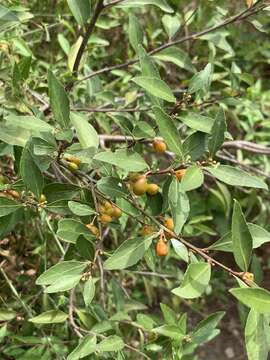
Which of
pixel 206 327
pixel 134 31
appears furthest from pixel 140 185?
pixel 134 31

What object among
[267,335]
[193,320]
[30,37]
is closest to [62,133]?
[267,335]

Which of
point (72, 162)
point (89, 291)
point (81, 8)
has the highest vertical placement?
point (81, 8)

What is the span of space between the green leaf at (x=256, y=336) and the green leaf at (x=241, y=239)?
9 centimetres

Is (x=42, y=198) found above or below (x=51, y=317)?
above

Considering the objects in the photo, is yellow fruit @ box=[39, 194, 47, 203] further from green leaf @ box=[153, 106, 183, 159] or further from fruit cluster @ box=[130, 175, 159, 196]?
green leaf @ box=[153, 106, 183, 159]

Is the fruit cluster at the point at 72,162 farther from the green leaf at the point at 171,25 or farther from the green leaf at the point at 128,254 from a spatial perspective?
the green leaf at the point at 171,25

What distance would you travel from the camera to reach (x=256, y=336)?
0.98 m

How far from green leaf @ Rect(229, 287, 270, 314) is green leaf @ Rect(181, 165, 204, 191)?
8.3 inches

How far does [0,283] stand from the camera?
5.78 ft

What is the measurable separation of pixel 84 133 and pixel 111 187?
13 centimetres

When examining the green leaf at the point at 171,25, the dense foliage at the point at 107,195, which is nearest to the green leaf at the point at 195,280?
the dense foliage at the point at 107,195

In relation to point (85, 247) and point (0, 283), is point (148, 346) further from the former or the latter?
point (0, 283)

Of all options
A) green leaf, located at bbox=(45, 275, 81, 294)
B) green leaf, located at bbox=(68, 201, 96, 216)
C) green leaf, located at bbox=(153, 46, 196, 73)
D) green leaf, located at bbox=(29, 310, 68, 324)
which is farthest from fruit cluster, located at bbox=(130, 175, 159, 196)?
green leaf, located at bbox=(153, 46, 196, 73)

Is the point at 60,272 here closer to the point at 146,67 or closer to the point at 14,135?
the point at 14,135
